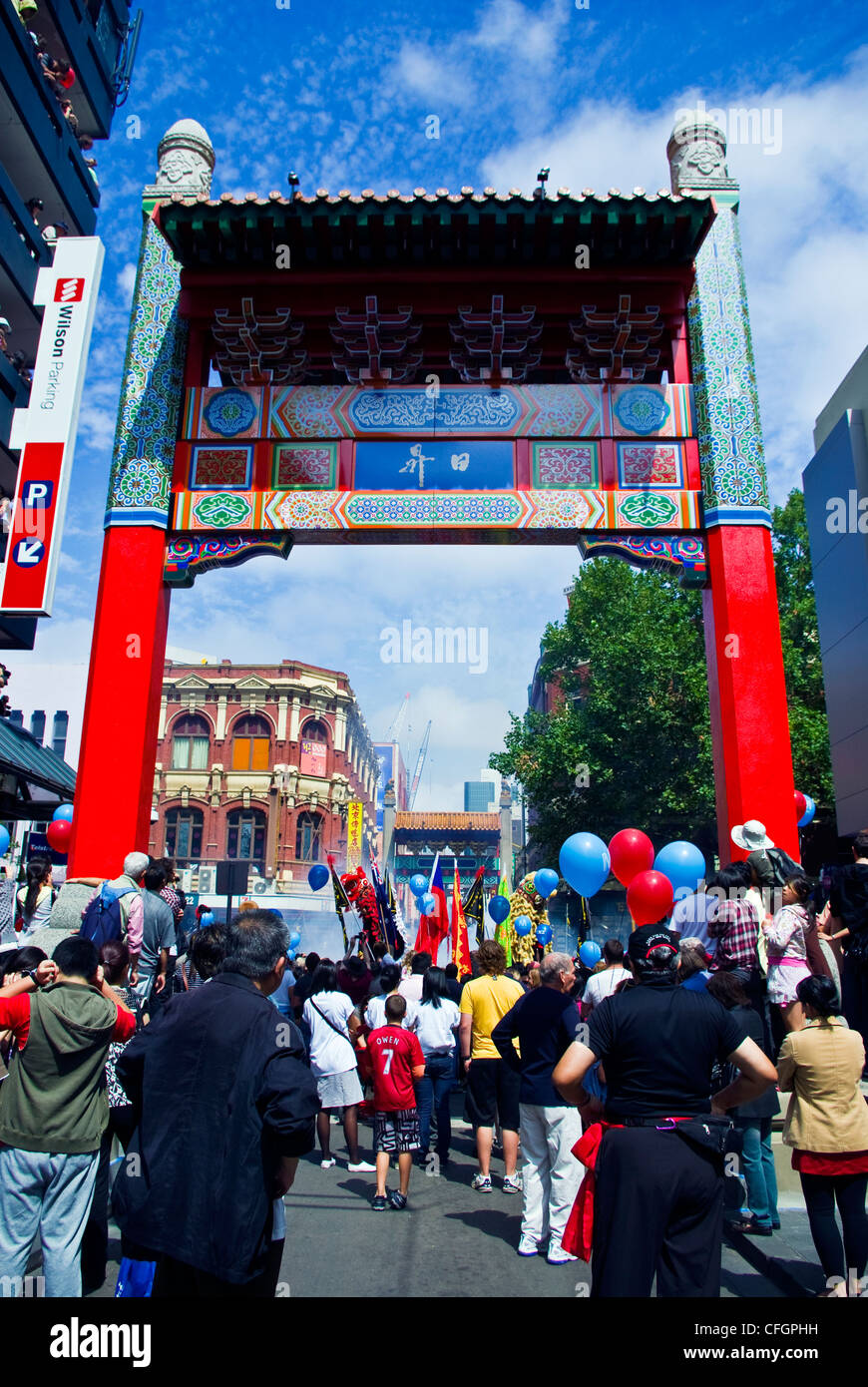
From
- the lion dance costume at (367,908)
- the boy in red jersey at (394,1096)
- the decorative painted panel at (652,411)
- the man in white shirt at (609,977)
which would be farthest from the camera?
the lion dance costume at (367,908)

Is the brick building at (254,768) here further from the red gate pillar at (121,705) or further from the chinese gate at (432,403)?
the chinese gate at (432,403)

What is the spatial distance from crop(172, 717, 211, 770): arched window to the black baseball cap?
37671 millimetres

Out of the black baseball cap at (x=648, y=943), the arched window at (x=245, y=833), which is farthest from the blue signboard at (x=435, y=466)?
the arched window at (x=245, y=833)

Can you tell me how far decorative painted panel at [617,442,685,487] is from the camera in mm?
9992

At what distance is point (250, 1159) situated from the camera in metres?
2.95

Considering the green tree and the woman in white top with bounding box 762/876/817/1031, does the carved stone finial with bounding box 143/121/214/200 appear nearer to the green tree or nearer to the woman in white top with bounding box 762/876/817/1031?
the woman in white top with bounding box 762/876/817/1031

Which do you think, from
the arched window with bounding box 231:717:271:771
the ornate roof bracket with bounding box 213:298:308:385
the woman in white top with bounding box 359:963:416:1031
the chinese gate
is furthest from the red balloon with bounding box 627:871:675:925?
the arched window with bounding box 231:717:271:771

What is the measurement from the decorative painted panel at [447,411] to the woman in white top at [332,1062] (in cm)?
601

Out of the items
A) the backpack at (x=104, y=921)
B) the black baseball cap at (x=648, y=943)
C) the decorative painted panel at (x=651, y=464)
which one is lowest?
the black baseball cap at (x=648, y=943)

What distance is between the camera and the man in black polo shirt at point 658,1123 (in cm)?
318
